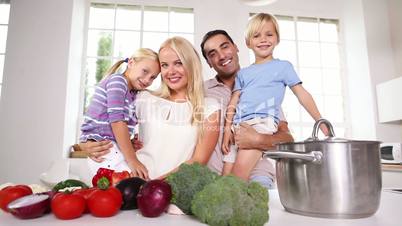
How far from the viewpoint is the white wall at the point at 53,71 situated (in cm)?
237

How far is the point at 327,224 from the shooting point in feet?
1.50

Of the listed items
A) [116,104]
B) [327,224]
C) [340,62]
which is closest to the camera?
[327,224]

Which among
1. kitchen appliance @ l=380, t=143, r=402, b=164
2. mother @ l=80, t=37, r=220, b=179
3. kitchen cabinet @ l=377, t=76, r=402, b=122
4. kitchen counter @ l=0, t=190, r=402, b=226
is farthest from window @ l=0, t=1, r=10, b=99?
kitchen cabinet @ l=377, t=76, r=402, b=122

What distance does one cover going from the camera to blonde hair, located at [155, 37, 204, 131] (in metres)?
1.02

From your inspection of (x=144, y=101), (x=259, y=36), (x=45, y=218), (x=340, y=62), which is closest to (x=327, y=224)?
(x=45, y=218)

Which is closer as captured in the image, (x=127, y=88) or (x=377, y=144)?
(x=377, y=144)

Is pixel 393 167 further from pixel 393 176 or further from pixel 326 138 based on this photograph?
pixel 326 138

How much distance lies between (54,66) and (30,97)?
1.12ft

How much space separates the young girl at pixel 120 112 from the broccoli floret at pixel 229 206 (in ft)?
1.79

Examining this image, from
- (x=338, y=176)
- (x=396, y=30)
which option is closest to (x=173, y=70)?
(x=338, y=176)

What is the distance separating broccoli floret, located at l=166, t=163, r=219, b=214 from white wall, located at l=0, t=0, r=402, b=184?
215 cm

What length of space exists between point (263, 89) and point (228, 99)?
0.15 metres

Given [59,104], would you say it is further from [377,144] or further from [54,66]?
[377,144]

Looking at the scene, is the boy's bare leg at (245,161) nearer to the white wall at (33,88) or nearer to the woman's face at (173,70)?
the woman's face at (173,70)
